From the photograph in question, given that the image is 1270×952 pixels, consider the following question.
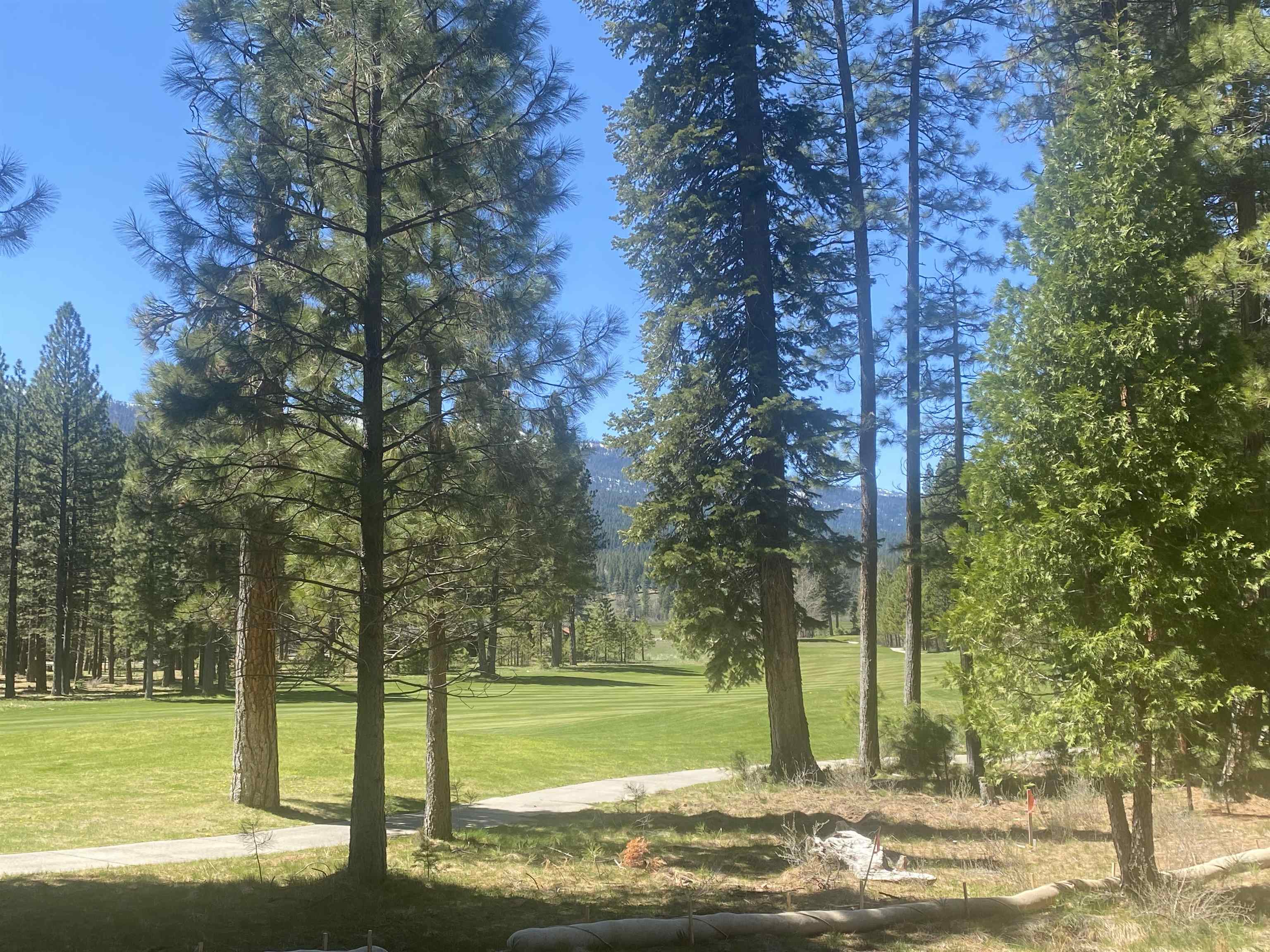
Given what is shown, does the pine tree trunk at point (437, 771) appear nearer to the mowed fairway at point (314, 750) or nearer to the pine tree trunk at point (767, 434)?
the mowed fairway at point (314, 750)

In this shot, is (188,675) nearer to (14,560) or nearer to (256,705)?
(14,560)

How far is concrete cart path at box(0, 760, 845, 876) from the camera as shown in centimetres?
907

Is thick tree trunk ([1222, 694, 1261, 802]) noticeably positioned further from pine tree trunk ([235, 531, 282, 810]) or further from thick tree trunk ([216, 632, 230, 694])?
thick tree trunk ([216, 632, 230, 694])

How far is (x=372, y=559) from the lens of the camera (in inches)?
317

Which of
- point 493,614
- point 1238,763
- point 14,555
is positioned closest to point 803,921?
point 493,614

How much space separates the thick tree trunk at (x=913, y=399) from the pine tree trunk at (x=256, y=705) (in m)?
10.5

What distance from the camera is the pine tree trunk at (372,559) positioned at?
7.81 meters

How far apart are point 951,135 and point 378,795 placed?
1560 centimetres

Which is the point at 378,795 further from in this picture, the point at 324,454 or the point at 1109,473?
the point at 1109,473

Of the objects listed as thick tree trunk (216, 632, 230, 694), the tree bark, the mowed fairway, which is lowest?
thick tree trunk (216, 632, 230, 694)

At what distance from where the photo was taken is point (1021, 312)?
8203 millimetres

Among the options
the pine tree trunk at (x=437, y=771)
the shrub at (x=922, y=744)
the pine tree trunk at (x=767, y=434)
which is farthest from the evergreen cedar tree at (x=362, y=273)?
the shrub at (x=922, y=744)

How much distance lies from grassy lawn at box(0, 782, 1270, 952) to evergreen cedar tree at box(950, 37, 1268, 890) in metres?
1.08

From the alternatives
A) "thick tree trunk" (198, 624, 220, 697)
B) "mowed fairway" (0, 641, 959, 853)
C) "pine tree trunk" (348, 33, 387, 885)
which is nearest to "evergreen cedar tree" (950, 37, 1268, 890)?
"mowed fairway" (0, 641, 959, 853)
